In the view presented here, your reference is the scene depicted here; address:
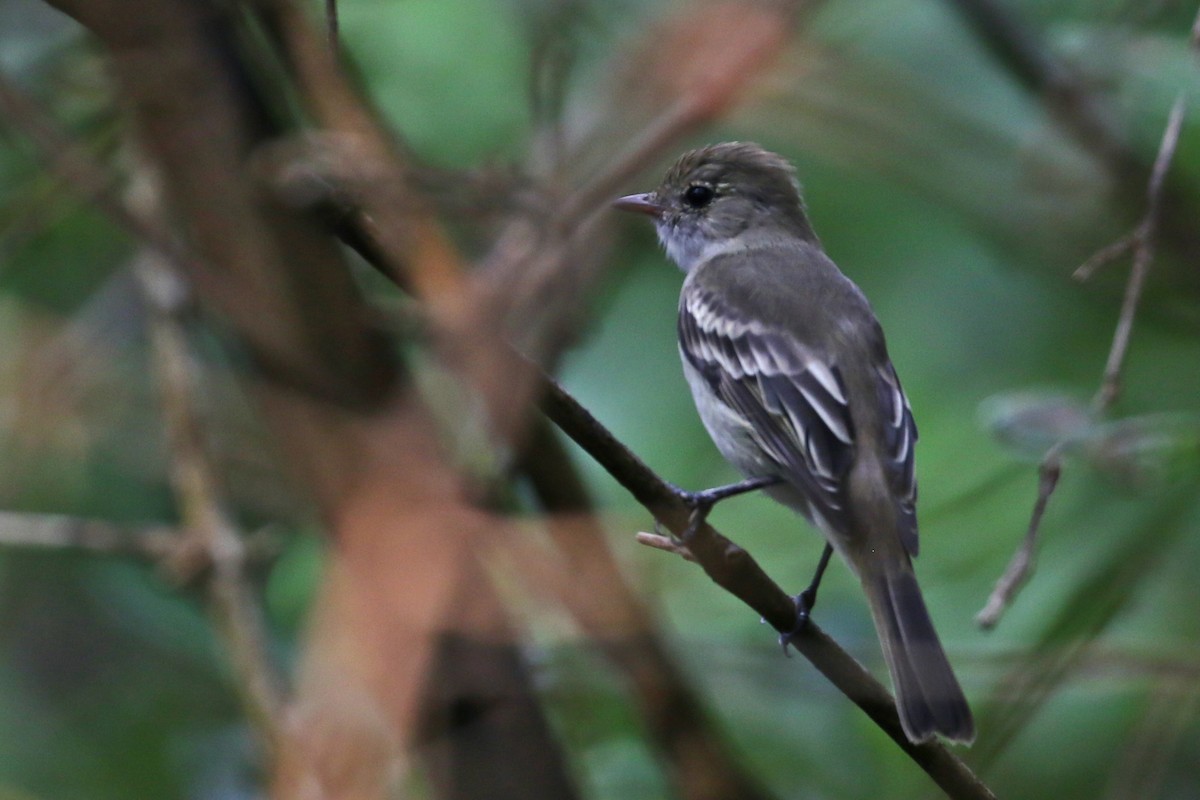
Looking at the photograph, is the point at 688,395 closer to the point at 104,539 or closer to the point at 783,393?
the point at 783,393

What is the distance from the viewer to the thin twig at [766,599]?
2332 mm

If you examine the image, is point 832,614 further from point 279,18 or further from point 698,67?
point 279,18

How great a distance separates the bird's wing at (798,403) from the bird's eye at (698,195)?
742 millimetres

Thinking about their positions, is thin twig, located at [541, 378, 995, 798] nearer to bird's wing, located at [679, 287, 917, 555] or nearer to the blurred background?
bird's wing, located at [679, 287, 917, 555]

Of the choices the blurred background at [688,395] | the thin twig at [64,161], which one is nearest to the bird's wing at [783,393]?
the blurred background at [688,395]

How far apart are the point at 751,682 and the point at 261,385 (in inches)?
56.5

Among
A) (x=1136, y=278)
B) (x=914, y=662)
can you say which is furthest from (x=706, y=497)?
(x=1136, y=278)

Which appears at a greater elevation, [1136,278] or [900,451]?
[1136,278]

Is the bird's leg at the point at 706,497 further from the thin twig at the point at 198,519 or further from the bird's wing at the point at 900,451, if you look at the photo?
the thin twig at the point at 198,519

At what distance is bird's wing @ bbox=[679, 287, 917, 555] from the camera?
3.11 meters

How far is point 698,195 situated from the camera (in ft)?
14.3

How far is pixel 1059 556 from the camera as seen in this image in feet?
12.4

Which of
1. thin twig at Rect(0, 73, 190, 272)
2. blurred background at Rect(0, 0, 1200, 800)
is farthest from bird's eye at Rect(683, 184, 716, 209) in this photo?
thin twig at Rect(0, 73, 190, 272)

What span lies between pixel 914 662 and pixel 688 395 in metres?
1.77
